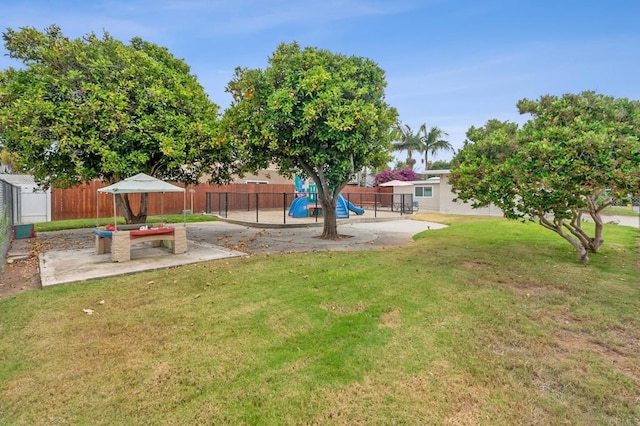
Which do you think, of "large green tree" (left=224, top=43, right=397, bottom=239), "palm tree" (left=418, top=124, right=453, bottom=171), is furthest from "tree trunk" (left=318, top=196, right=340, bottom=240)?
"palm tree" (left=418, top=124, right=453, bottom=171)

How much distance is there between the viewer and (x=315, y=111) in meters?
7.76

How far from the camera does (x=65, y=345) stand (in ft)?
10.7

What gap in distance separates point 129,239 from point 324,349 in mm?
5313

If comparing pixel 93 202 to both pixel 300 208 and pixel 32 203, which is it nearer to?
pixel 32 203

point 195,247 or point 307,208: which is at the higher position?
point 307,208

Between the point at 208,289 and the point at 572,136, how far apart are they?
601 cm

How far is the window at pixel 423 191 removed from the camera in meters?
25.3

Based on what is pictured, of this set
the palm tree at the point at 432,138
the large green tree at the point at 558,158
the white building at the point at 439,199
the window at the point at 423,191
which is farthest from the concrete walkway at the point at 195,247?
the palm tree at the point at 432,138

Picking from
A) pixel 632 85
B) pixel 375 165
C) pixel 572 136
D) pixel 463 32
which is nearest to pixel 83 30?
pixel 375 165

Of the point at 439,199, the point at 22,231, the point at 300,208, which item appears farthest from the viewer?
the point at 439,199

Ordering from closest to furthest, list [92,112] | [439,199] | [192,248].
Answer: [92,112], [192,248], [439,199]

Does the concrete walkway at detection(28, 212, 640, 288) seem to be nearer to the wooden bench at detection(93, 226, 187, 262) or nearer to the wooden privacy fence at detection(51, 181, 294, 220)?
the wooden bench at detection(93, 226, 187, 262)

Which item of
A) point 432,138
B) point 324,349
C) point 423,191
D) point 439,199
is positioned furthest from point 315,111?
point 432,138

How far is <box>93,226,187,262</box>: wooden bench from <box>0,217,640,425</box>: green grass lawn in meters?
1.38
